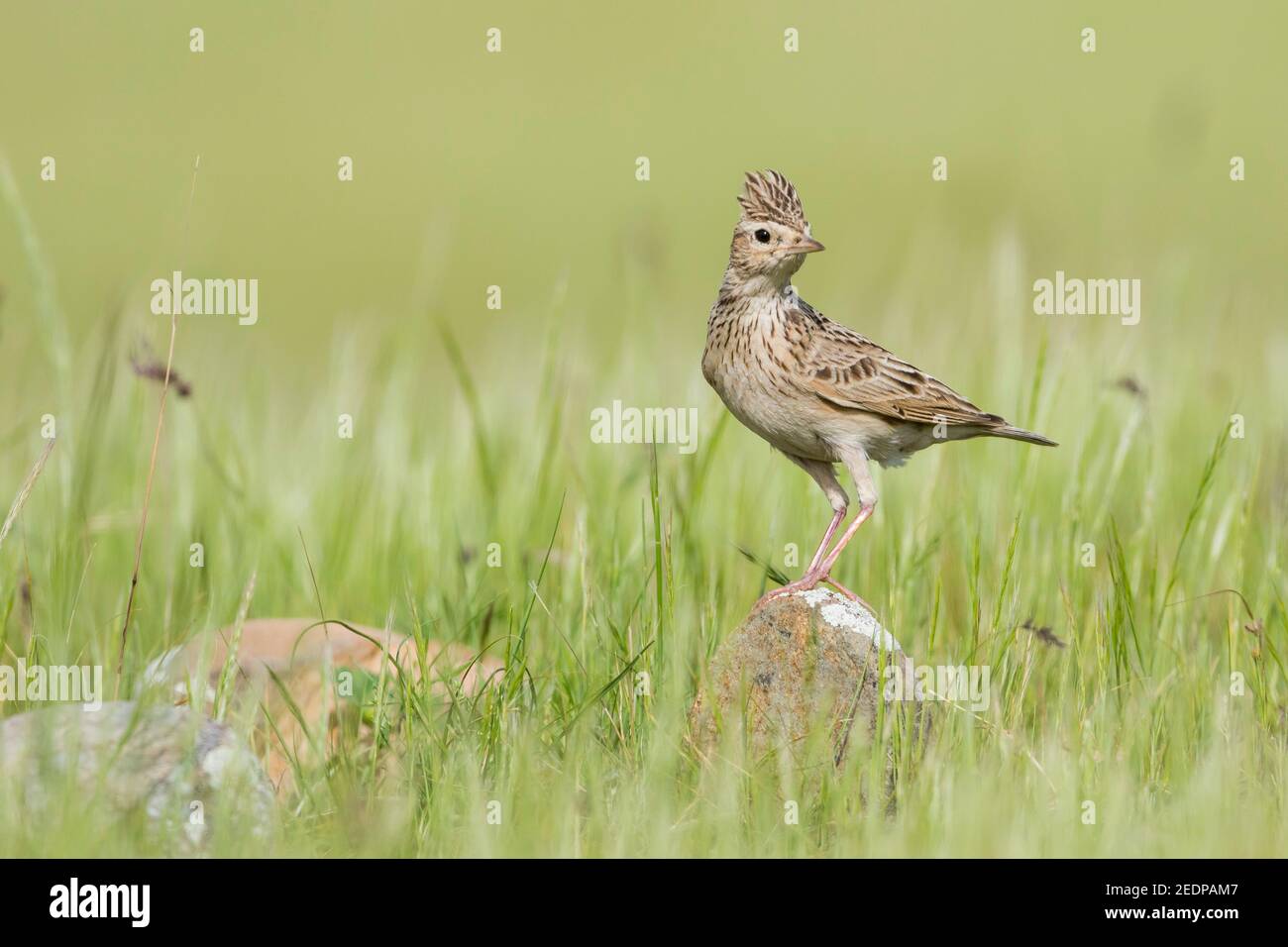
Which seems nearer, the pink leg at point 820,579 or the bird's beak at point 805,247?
the pink leg at point 820,579

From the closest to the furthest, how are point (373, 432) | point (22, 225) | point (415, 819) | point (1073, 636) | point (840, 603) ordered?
point (415, 819) → point (840, 603) → point (1073, 636) → point (22, 225) → point (373, 432)

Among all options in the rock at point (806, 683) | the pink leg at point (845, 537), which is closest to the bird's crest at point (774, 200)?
the pink leg at point (845, 537)

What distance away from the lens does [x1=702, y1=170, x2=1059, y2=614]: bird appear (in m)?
7.09

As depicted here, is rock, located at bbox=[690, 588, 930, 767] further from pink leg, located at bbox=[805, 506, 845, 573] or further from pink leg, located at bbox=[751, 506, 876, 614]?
pink leg, located at bbox=[805, 506, 845, 573]

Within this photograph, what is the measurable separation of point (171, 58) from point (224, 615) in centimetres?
3253

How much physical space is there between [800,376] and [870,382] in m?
0.34

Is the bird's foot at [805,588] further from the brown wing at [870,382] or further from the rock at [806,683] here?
the brown wing at [870,382]

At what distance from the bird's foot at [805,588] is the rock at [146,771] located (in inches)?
79.0

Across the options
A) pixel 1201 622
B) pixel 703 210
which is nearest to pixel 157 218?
pixel 703 210

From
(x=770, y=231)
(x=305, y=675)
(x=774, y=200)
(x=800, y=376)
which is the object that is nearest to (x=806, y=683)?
(x=800, y=376)

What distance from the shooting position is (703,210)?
95.8 ft

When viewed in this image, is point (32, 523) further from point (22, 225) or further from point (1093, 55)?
point (1093, 55)

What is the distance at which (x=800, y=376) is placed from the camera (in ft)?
23.3

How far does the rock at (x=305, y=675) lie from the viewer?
6383 millimetres
